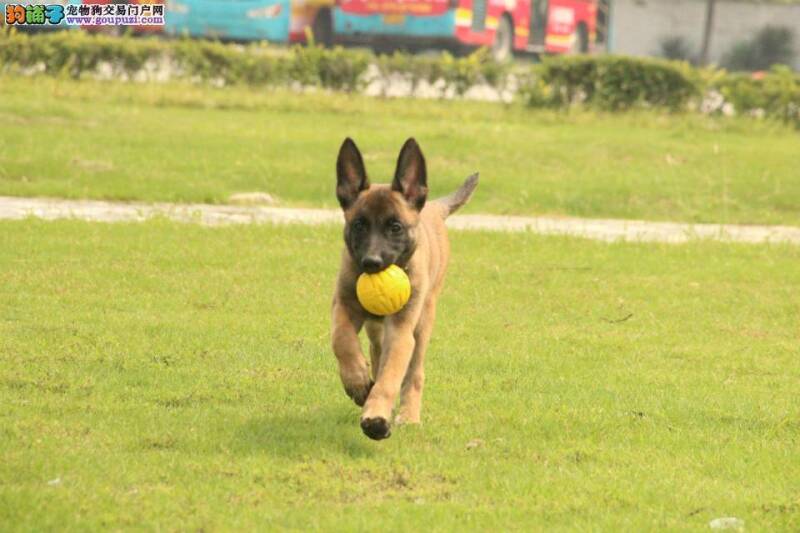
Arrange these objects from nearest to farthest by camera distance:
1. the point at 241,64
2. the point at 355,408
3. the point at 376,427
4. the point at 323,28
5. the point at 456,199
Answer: the point at 376,427 → the point at 355,408 → the point at 456,199 → the point at 241,64 → the point at 323,28

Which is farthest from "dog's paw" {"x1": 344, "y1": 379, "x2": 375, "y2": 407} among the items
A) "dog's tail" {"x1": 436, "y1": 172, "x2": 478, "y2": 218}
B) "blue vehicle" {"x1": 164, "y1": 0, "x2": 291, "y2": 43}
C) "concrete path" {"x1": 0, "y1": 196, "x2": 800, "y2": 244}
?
"blue vehicle" {"x1": 164, "y1": 0, "x2": 291, "y2": 43}

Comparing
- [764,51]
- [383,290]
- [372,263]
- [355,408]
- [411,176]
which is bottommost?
[764,51]

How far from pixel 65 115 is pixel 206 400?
12450 mm

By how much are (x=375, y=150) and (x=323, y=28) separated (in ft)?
53.8

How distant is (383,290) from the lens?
272 inches

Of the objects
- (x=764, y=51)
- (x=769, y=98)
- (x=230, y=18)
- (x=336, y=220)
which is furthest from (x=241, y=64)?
(x=764, y=51)

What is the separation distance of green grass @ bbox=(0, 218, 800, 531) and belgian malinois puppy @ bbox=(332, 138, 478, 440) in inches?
8.6

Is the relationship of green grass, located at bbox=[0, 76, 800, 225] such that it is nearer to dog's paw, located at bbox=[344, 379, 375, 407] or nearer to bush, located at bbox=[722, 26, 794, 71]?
dog's paw, located at bbox=[344, 379, 375, 407]

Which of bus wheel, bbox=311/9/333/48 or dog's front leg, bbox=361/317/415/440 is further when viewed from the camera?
bus wheel, bbox=311/9/333/48

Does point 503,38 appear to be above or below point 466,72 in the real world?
below

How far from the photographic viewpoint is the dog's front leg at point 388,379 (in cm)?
655

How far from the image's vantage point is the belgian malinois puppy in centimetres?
687

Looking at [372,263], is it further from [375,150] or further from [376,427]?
[375,150]

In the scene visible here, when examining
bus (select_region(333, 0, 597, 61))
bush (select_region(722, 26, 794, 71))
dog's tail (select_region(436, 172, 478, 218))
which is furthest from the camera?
bush (select_region(722, 26, 794, 71))
